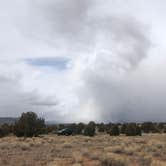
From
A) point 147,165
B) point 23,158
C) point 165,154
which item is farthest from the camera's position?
point 165,154

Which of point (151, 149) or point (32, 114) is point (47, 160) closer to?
point (151, 149)

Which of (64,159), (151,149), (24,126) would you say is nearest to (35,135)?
(24,126)

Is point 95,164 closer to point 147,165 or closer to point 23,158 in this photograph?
point 147,165

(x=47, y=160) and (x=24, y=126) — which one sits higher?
(x=24, y=126)

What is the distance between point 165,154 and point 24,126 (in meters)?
36.3

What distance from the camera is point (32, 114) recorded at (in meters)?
64.9

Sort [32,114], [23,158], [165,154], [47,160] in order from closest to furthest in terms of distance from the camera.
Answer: [47,160], [23,158], [165,154], [32,114]

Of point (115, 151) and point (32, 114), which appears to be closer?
point (115, 151)

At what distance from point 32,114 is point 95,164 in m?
39.9

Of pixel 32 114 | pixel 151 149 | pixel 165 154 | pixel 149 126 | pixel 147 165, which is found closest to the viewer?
pixel 147 165

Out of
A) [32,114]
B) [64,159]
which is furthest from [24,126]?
[64,159]

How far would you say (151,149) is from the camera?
35688mm

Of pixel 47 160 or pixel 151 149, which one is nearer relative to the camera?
pixel 47 160

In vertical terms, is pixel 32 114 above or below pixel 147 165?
above
